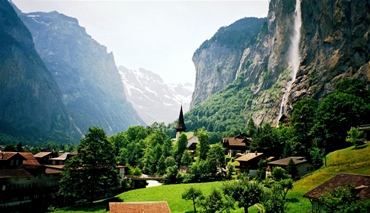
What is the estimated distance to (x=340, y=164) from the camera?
47.6 m

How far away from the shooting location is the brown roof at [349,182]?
27625 millimetres

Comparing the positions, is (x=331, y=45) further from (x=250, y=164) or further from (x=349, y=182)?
(x=349, y=182)

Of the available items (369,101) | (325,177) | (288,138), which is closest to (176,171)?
(288,138)

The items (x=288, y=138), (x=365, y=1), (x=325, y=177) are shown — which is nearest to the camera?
(x=325, y=177)

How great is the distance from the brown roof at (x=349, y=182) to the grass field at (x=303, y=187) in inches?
223

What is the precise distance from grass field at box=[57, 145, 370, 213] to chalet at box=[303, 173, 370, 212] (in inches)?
206

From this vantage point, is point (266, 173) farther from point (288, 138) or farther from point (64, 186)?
point (64, 186)

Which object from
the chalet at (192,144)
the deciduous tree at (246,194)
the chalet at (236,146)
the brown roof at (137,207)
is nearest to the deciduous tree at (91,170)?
the brown roof at (137,207)

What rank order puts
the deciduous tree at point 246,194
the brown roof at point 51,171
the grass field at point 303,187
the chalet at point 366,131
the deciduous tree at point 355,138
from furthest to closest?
the brown roof at point 51,171
the chalet at point 366,131
the deciduous tree at point 355,138
the grass field at point 303,187
the deciduous tree at point 246,194

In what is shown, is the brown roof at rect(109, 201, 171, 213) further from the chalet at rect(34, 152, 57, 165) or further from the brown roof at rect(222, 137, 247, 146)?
the brown roof at rect(222, 137, 247, 146)

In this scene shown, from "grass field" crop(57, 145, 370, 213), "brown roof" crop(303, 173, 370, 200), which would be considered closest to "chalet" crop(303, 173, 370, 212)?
"brown roof" crop(303, 173, 370, 200)

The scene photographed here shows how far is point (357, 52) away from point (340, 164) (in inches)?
3208

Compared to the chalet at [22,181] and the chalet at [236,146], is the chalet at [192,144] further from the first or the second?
the chalet at [22,181]

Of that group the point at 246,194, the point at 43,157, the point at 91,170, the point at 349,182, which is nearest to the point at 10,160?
the point at 91,170
